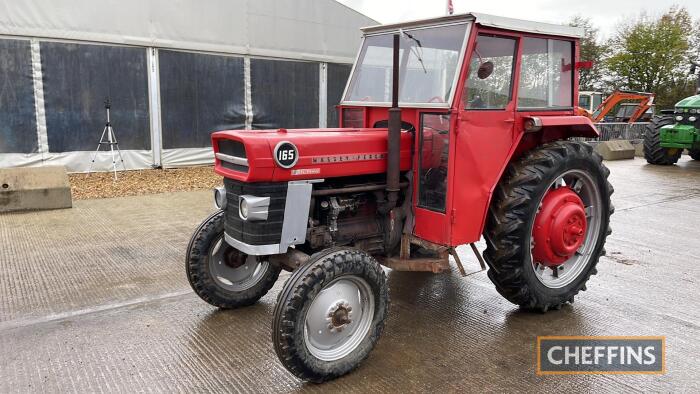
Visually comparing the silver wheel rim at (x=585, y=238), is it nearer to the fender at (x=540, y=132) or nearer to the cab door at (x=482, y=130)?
the fender at (x=540, y=132)

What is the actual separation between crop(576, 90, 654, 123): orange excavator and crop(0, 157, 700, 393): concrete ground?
13.0 metres

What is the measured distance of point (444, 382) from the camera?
2.90m

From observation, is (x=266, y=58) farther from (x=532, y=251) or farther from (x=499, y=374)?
(x=499, y=374)

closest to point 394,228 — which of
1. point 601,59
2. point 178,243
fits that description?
point 178,243

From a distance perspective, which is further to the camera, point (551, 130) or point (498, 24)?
point (551, 130)

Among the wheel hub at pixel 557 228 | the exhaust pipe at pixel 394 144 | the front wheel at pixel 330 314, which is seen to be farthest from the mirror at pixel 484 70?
the front wheel at pixel 330 314

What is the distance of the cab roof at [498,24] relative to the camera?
3.30 meters

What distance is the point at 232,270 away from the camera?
3.88 meters

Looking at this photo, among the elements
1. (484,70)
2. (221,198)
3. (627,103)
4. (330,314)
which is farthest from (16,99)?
(627,103)

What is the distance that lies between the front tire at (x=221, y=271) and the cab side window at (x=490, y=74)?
1787 mm

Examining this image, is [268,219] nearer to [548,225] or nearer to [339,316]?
[339,316]

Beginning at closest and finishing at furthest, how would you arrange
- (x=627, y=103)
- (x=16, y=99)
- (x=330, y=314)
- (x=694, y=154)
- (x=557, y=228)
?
(x=330, y=314) → (x=557, y=228) → (x=16, y=99) → (x=694, y=154) → (x=627, y=103)

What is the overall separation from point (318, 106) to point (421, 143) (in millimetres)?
8828

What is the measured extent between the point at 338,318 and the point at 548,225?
1694mm
